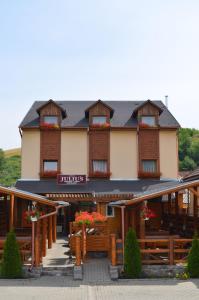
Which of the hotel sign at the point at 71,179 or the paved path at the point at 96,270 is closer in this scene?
the paved path at the point at 96,270

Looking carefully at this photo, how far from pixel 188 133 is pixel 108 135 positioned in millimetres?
75080

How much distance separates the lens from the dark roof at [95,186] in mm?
28000

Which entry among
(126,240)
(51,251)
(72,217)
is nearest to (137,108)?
(72,217)

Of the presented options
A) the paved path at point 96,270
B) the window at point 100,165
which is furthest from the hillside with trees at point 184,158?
the paved path at point 96,270

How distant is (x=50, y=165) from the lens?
1203 inches

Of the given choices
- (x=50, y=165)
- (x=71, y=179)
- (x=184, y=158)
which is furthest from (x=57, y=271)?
(x=184, y=158)

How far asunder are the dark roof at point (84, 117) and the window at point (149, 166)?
2557 millimetres

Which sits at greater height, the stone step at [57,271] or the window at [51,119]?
the window at [51,119]

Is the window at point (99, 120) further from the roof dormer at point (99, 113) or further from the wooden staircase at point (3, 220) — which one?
the wooden staircase at point (3, 220)
